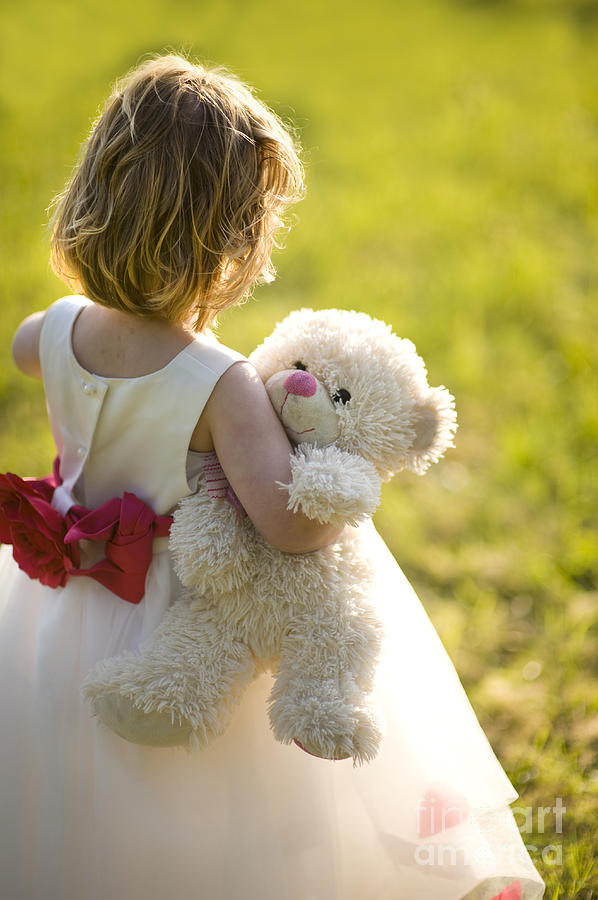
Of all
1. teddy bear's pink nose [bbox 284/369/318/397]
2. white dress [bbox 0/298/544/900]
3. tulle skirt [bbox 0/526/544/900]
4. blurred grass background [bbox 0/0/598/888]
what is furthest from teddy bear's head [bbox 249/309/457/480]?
blurred grass background [bbox 0/0/598/888]

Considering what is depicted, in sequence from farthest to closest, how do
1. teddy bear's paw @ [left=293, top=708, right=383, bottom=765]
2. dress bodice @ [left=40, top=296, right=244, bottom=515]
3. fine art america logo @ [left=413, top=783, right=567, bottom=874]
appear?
fine art america logo @ [left=413, top=783, right=567, bottom=874]
dress bodice @ [left=40, top=296, right=244, bottom=515]
teddy bear's paw @ [left=293, top=708, right=383, bottom=765]

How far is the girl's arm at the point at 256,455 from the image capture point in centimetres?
109

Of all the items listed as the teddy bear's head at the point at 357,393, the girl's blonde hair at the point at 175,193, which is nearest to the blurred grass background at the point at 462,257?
the girl's blonde hair at the point at 175,193

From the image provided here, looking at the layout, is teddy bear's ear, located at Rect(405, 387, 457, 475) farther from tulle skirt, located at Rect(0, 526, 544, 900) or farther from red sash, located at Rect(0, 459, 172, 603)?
red sash, located at Rect(0, 459, 172, 603)

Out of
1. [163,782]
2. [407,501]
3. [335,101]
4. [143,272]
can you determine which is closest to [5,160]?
[335,101]

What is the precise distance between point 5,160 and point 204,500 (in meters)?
3.79

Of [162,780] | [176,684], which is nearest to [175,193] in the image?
[176,684]

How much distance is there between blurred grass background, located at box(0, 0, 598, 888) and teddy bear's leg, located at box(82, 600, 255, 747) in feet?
2.70

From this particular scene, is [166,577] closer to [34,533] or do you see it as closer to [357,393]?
[34,533]

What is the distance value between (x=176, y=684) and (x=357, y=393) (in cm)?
46

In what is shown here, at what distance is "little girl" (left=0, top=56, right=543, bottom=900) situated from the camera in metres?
1.11

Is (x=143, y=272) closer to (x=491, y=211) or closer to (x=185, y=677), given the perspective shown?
(x=185, y=677)

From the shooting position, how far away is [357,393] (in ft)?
3.83

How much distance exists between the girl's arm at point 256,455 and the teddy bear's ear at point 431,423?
0.18 metres
